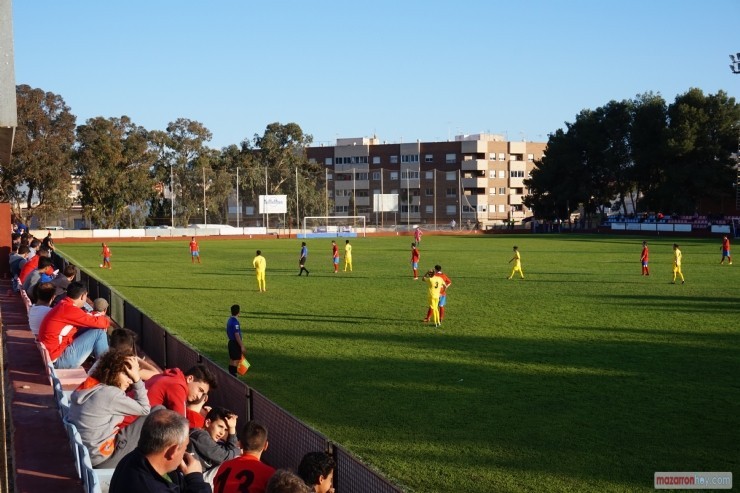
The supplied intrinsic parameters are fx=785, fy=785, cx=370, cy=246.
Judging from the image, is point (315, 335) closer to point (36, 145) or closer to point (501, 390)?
point (501, 390)

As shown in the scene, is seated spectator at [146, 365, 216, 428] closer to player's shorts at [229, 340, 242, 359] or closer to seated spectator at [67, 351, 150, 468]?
seated spectator at [67, 351, 150, 468]

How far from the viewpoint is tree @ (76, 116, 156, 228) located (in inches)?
3580

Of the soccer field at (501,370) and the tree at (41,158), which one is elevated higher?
the tree at (41,158)

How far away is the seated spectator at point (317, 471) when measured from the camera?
5176mm

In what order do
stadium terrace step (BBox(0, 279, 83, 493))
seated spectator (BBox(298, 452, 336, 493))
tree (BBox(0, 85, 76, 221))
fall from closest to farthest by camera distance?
seated spectator (BBox(298, 452, 336, 493)) → stadium terrace step (BBox(0, 279, 83, 493)) → tree (BBox(0, 85, 76, 221))

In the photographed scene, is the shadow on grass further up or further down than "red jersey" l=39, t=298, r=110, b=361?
further down

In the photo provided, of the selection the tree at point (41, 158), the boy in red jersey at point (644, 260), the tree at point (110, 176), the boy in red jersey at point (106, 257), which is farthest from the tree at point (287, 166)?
the boy in red jersey at point (644, 260)

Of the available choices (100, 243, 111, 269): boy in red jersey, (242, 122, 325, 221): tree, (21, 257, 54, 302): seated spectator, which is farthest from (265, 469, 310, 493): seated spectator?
(242, 122, 325, 221): tree

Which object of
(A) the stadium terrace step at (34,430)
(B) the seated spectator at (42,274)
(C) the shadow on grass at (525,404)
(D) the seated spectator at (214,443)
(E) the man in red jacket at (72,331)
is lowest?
(C) the shadow on grass at (525,404)

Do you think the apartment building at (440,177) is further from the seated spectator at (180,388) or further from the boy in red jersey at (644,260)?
the seated spectator at (180,388)

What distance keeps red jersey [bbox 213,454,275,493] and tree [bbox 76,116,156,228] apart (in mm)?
90212

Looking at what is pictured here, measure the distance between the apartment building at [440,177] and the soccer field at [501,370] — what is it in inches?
3534

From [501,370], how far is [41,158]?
80333 mm

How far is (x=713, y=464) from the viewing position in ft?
29.9
